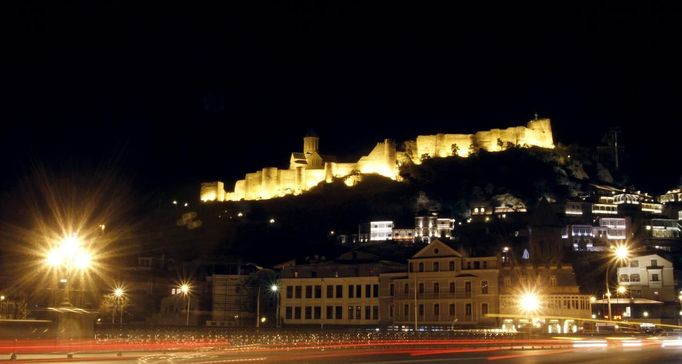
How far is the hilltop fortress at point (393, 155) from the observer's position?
16725 centimetres

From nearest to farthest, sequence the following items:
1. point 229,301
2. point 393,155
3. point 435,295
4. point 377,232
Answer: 1. point 435,295
2. point 229,301
3. point 377,232
4. point 393,155

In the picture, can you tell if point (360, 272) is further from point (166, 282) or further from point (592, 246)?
point (592, 246)

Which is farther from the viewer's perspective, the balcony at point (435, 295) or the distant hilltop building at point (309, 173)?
the distant hilltop building at point (309, 173)

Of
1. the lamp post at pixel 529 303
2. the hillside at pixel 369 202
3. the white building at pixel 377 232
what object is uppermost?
the hillside at pixel 369 202

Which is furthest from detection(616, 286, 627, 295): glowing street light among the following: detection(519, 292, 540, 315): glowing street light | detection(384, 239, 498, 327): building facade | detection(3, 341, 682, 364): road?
detection(3, 341, 682, 364): road

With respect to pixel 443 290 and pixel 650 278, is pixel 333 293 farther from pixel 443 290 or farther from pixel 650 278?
pixel 650 278

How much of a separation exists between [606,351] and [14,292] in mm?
64724

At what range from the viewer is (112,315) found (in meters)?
84.5

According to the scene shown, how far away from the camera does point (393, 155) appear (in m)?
168

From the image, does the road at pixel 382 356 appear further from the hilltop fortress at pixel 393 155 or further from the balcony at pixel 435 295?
the hilltop fortress at pixel 393 155

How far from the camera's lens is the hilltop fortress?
16725 centimetres

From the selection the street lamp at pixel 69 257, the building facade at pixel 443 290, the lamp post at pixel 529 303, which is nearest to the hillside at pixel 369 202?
the building facade at pixel 443 290

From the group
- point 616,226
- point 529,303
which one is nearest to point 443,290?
point 529,303

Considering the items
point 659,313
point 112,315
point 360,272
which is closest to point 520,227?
point 659,313
